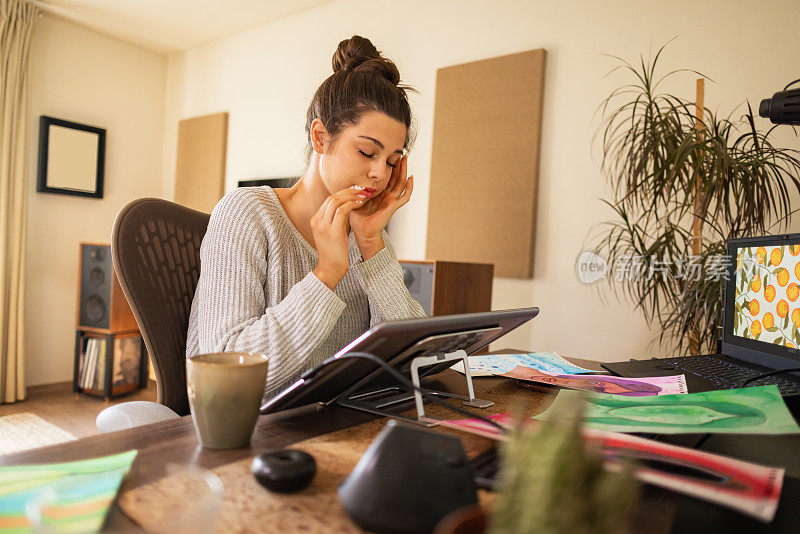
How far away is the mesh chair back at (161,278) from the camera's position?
1007 millimetres

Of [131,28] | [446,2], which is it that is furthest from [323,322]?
[131,28]

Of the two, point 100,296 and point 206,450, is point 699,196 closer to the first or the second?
point 206,450

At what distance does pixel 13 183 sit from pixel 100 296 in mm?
913

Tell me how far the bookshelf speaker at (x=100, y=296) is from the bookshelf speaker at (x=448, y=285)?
225cm

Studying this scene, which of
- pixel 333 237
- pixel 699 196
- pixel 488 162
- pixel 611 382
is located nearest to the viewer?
pixel 611 382

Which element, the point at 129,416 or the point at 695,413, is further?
the point at 129,416

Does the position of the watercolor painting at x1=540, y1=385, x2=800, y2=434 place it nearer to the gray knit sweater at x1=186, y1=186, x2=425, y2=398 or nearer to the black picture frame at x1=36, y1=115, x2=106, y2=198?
the gray knit sweater at x1=186, y1=186, x2=425, y2=398

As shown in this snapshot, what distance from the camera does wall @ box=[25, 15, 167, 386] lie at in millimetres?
3848

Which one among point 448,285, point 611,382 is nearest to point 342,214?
point 611,382

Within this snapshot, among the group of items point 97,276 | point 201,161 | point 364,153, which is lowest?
point 97,276

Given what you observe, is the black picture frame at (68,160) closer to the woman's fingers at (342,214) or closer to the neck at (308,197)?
the neck at (308,197)

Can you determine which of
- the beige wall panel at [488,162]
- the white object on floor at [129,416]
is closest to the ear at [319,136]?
the white object on floor at [129,416]

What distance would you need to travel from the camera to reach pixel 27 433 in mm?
2971

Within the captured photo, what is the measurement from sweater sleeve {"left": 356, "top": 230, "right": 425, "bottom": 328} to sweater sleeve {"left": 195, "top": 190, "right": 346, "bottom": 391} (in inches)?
9.1
